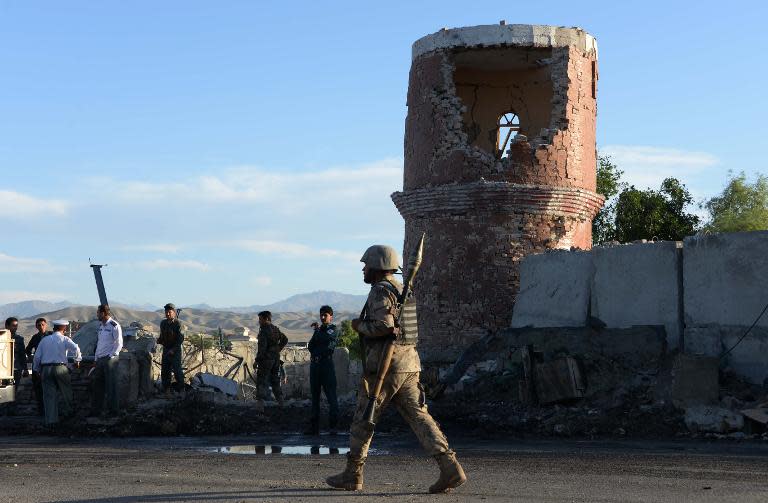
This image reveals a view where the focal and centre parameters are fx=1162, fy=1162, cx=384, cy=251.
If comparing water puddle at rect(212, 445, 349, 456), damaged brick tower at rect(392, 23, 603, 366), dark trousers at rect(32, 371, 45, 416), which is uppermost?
damaged brick tower at rect(392, 23, 603, 366)

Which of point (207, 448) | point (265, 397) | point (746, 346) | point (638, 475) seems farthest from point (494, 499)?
point (265, 397)

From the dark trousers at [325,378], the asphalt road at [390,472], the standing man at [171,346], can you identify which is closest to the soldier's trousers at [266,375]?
the standing man at [171,346]

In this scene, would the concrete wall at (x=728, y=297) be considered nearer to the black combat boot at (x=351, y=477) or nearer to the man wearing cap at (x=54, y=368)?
the black combat boot at (x=351, y=477)

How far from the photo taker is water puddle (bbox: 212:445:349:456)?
12.2 metres

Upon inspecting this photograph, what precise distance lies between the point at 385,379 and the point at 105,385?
9.03 metres

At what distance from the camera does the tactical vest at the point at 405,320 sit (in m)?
8.67

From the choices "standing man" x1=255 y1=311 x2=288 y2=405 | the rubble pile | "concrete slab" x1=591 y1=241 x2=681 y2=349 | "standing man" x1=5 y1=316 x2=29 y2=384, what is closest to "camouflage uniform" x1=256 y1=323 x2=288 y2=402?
"standing man" x1=255 y1=311 x2=288 y2=405

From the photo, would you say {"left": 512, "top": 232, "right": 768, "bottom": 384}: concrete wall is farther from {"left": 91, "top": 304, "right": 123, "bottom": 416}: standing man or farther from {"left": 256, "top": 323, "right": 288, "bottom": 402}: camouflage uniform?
{"left": 91, "top": 304, "right": 123, "bottom": 416}: standing man

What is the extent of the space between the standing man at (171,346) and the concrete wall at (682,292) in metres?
5.47

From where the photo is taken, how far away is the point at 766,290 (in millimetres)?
14789

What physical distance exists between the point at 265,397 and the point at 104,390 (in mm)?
2328

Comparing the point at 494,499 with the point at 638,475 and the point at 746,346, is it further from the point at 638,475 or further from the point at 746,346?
the point at 746,346

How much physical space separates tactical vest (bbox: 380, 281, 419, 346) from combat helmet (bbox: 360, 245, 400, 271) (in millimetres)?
135

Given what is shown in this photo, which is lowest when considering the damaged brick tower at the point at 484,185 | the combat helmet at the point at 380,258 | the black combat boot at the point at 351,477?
the black combat boot at the point at 351,477
